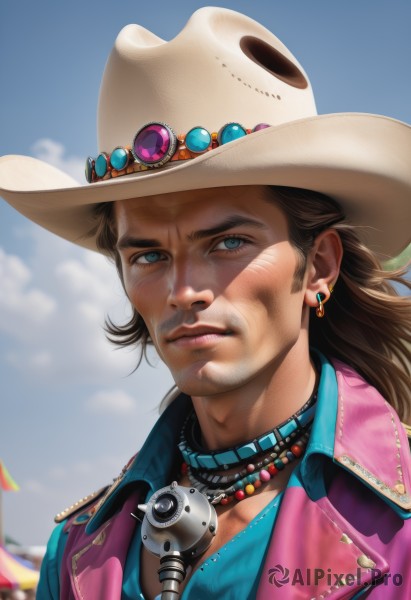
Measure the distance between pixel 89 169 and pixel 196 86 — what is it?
68 centimetres

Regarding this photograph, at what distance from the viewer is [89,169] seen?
369 centimetres

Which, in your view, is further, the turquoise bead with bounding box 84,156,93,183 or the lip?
the turquoise bead with bounding box 84,156,93,183

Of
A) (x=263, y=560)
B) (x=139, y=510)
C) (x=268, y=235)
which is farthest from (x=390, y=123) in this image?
(x=139, y=510)

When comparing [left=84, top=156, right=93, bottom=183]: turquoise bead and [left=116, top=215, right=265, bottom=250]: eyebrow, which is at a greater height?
[left=84, top=156, right=93, bottom=183]: turquoise bead

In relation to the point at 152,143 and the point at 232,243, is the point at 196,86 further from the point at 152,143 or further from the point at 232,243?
the point at 232,243

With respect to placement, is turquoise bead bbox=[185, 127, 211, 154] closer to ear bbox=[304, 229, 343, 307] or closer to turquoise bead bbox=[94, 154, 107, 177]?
turquoise bead bbox=[94, 154, 107, 177]

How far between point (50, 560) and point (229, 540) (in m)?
1.19

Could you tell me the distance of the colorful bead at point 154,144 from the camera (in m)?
3.27

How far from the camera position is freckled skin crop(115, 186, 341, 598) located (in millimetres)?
3094

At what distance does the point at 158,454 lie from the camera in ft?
12.4

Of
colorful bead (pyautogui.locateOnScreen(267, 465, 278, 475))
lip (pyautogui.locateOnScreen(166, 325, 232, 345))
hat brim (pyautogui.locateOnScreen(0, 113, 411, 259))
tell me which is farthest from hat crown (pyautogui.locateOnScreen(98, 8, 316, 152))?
colorful bead (pyautogui.locateOnScreen(267, 465, 278, 475))

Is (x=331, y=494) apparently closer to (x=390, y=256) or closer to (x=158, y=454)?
(x=158, y=454)

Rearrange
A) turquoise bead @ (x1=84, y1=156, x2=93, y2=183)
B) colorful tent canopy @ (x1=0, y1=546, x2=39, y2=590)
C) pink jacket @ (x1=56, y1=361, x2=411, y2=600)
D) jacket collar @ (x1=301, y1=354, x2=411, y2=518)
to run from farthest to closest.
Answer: colorful tent canopy @ (x1=0, y1=546, x2=39, y2=590)
turquoise bead @ (x1=84, y1=156, x2=93, y2=183)
jacket collar @ (x1=301, y1=354, x2=411, y2=518)
pink jacket @ (x1=56, y1=361, x2=411, y2=600)

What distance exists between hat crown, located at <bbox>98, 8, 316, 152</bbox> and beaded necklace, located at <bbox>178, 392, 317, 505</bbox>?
4.23ft
